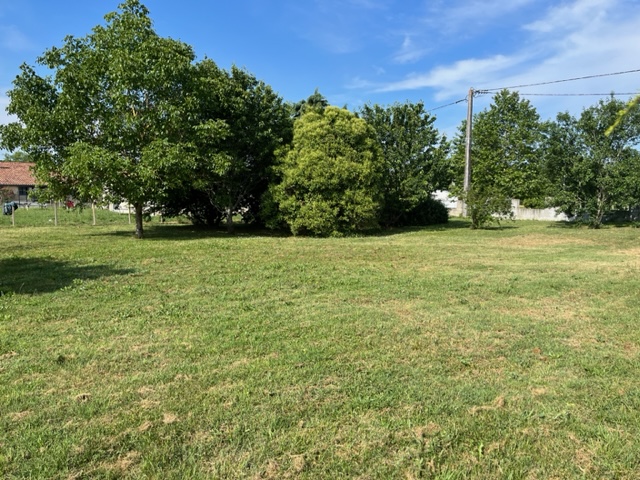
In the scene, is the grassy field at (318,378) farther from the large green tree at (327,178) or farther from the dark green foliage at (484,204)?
the dark green foliage at (484,204)

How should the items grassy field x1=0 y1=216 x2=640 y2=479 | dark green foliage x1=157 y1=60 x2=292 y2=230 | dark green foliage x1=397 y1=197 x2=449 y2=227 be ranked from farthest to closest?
dark green foliage x1=397 y1=197 x2=449 y2=227, dark green foliage x1=157 y1=60 x2=292 y2=230, grassy field x1=0 y1=216 x2=640 y2=479

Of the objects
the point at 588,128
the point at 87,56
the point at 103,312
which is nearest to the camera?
the point at 103,312

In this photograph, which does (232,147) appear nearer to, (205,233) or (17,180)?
(205,233)

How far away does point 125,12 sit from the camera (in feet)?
41.0

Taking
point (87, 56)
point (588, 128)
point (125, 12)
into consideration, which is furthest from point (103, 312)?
point (588, 128)

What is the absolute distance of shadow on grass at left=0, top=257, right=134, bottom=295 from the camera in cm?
602

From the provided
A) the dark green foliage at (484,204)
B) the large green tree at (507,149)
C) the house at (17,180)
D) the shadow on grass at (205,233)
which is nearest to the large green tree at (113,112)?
the shadow on grass at (205,233)

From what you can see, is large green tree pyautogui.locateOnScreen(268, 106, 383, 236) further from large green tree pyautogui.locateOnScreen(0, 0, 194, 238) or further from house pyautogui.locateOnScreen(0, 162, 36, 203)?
house pyautogui.locateOnScreen(0, 162, 36, 203)

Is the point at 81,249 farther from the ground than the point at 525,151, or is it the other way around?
the point at 525,151

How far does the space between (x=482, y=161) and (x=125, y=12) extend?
25.2 meters

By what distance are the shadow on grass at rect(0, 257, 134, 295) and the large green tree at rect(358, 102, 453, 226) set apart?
13.3 metres

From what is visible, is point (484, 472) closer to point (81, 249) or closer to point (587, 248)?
point (81, 249)

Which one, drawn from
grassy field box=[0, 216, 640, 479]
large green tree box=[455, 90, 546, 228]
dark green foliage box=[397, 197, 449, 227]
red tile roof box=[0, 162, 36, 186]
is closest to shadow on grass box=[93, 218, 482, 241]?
dark green foliage box=[397, 197, 449, 227]

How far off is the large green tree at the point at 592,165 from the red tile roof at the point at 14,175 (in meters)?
43.5
